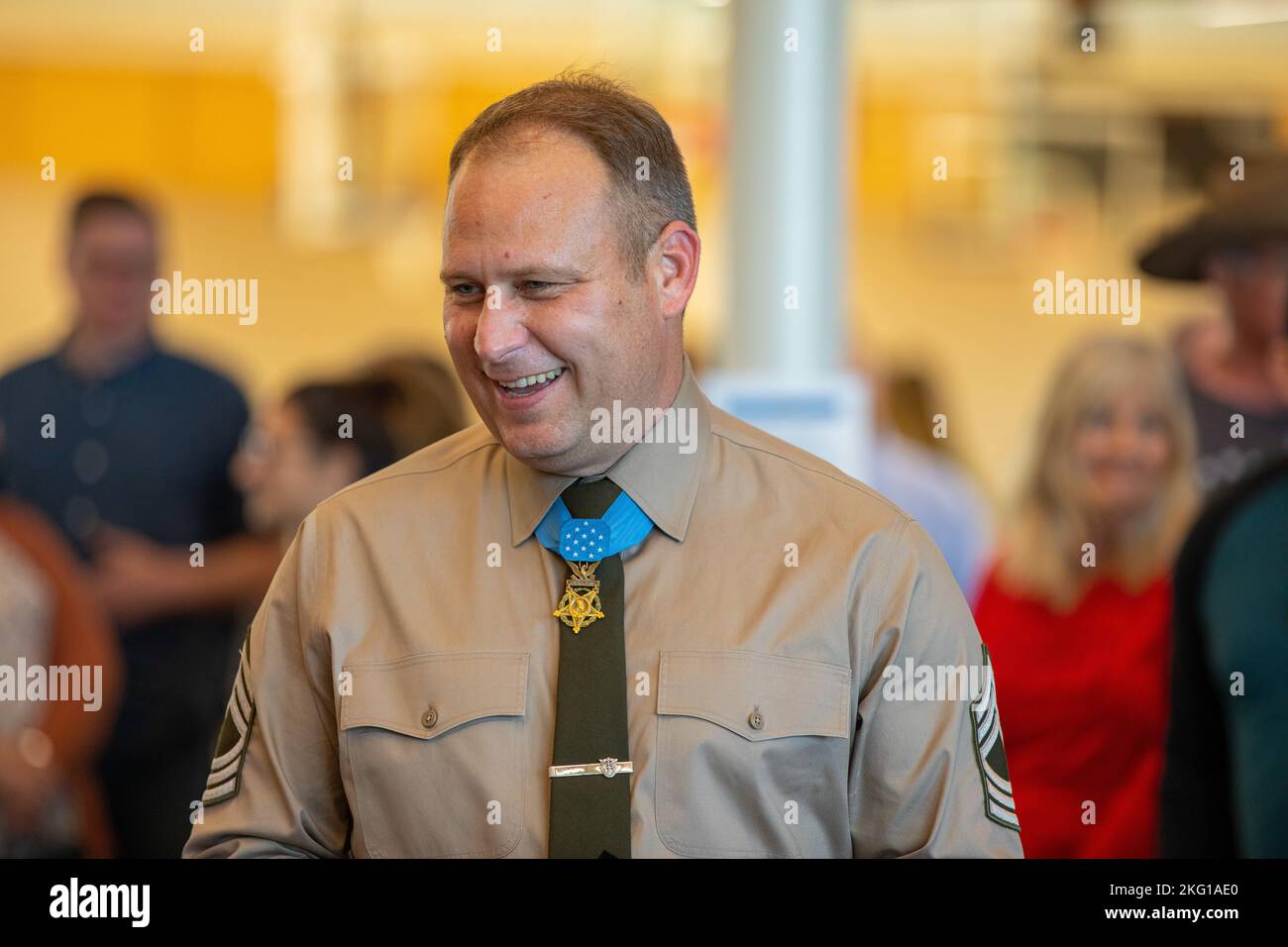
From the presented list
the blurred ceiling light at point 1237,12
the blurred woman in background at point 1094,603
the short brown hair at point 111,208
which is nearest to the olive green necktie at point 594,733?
the blurred woman in background at point 1094,603

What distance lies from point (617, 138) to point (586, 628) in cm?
48

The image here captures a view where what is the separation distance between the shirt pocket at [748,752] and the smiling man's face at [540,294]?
27cm

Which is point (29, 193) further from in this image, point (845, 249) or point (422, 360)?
point (845, 249)

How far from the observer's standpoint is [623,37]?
5773 mm

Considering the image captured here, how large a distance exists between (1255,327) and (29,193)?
13.3ft

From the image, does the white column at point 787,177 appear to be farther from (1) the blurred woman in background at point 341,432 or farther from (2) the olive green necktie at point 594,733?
(2) the olive green necktie at point 594,733

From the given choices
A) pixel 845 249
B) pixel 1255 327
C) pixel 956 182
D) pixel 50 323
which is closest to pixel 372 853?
pixel 845 249

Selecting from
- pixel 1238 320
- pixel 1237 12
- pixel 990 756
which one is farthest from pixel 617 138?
pixel 1237 12

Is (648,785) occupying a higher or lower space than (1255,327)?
lower

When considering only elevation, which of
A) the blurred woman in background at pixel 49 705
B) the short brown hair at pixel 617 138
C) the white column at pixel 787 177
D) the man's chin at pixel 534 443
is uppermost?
the white column at pixel 787 177

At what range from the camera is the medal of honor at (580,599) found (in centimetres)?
164

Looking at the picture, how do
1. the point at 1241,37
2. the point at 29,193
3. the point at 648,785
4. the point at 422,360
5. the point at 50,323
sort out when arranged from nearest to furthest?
1. the point at 648,785
2. the point at 422,360
3. the point at 50,323
4. the point at 29,193
5. the point at 1241,37

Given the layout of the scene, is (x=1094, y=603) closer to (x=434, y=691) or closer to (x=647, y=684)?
(x=647, y=684)

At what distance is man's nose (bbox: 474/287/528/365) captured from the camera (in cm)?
154
